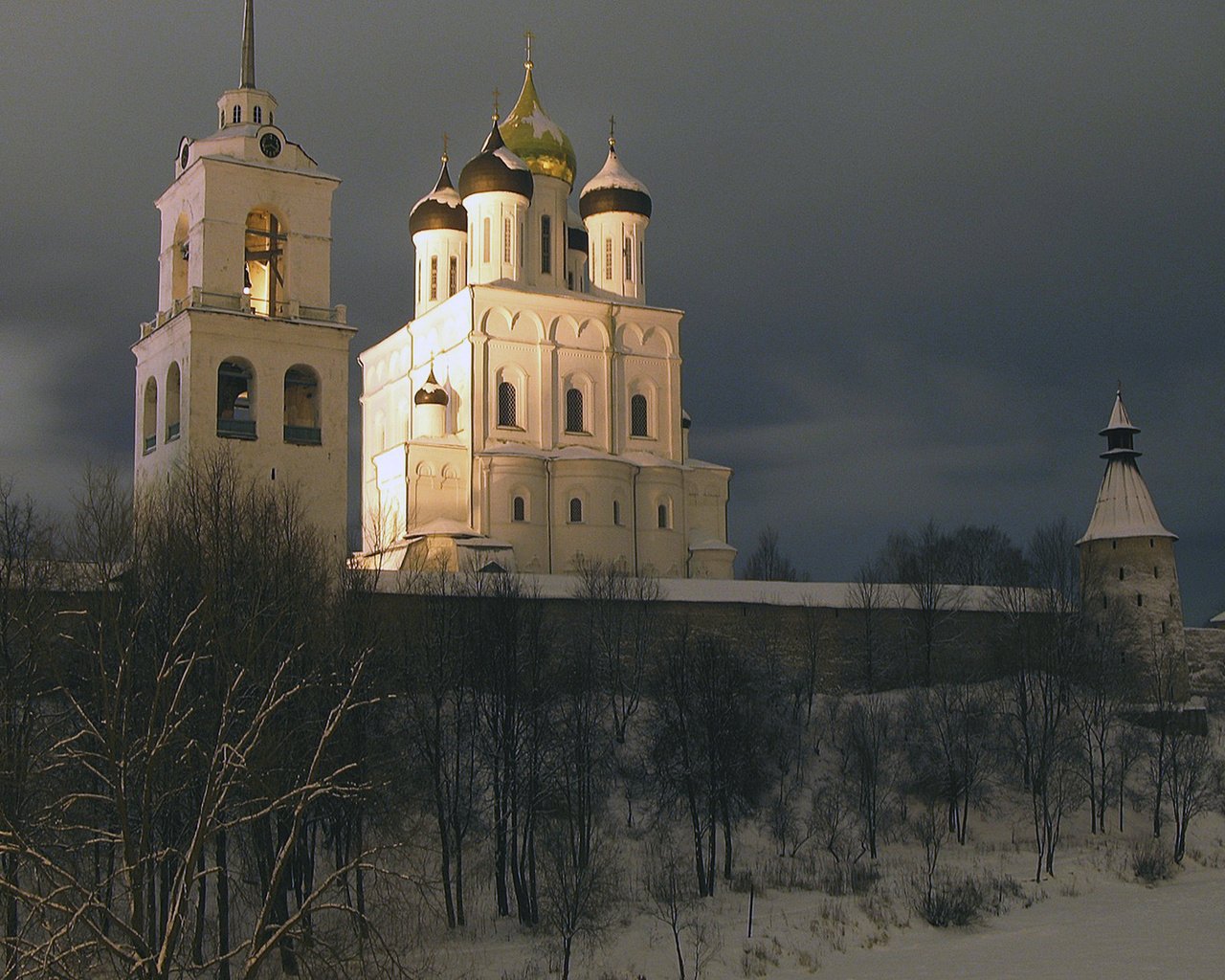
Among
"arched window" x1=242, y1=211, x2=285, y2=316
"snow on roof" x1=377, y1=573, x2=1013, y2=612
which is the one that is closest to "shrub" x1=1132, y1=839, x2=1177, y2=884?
"snow on roof" x1=377, y1=573, x2=1013, y2=612

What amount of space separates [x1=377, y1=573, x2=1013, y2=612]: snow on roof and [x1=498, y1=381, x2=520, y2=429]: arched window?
5.10 metres

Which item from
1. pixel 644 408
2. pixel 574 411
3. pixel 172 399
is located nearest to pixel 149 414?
pixel 172 399

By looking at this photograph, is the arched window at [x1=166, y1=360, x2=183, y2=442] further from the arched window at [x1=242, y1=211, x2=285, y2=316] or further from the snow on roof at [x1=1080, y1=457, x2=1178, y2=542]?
the snow on roof at [x1=1080, y1=457, x2=1178, y2=542]

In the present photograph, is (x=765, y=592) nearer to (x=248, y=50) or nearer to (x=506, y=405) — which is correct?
(x=506, y=405)

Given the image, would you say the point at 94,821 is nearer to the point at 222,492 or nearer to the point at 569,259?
the point at 222,492

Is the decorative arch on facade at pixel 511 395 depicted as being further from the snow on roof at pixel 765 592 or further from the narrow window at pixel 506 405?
the snow on roof at pixel 765 592

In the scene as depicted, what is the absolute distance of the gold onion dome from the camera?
3844cm

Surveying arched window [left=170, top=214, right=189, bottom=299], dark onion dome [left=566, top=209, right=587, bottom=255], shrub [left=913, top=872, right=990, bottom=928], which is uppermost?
dark onion dome [left=566, top=209, right=587, bottom=255]

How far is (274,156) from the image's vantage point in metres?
26.9

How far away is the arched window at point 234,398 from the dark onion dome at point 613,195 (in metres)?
13.2

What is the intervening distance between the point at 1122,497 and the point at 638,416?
10.6 meters

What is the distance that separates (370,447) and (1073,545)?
1613 centimetres

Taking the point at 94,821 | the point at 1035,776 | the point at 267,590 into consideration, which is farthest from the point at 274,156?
the point at 1035,776

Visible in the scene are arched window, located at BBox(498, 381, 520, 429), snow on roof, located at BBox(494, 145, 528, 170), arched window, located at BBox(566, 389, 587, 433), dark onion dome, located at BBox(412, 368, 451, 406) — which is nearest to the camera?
dark onion dome, located at BBox(412, 368, 451, 406)
